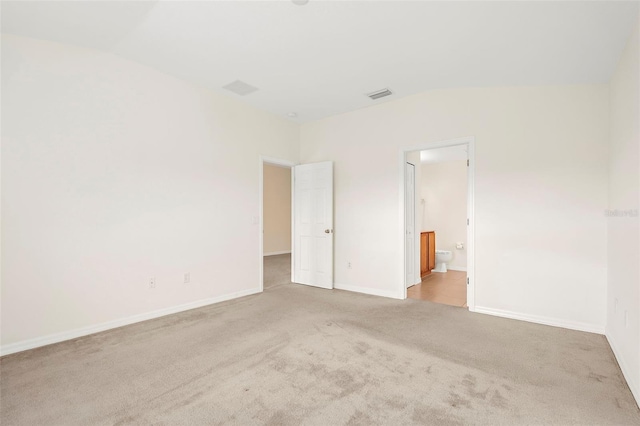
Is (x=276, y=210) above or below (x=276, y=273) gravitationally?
above

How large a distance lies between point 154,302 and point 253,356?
167 cm

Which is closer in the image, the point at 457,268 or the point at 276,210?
the point at 457,268

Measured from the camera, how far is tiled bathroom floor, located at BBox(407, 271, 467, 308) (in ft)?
13.9

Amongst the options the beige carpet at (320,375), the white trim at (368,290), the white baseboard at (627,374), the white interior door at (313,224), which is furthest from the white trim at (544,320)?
the white interior door at (313,224)

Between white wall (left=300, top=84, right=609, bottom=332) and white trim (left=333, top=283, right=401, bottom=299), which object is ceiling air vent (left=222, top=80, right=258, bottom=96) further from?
white trim (left=333, top=283, right=401, bottom=299)

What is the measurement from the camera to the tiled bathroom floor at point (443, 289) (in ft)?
13.9

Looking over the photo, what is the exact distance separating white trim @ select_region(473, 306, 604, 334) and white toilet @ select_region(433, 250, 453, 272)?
9.62 feet

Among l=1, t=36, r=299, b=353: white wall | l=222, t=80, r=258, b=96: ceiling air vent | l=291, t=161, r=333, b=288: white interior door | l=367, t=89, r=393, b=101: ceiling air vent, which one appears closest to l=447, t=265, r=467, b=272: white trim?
l=291, t=161, r=333, b=288: white interior door

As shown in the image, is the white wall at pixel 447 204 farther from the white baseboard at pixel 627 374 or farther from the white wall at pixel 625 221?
the white baseboard at pixel 627 374

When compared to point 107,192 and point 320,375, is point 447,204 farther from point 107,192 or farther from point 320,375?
point 107,192

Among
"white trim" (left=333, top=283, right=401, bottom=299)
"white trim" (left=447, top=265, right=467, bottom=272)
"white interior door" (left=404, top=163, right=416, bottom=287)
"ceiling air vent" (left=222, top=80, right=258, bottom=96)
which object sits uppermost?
"ceiling air vent" (left=222, top=80, right=258, bottom=96)

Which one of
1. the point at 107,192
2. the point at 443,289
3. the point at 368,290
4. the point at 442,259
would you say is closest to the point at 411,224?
the point at 443,289

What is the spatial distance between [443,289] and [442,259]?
1790mm

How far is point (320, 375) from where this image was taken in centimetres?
217
